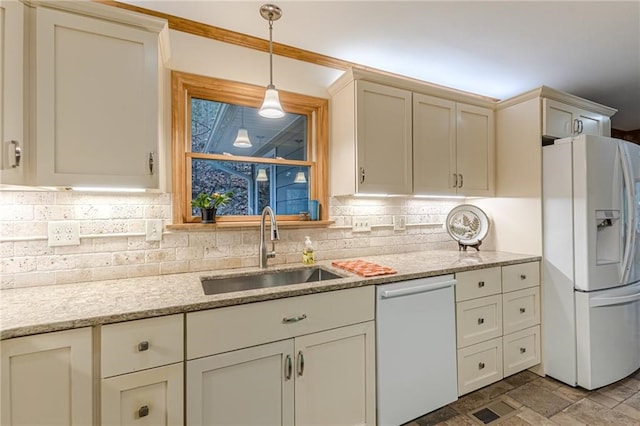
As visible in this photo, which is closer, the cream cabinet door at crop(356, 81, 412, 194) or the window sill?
the window sill

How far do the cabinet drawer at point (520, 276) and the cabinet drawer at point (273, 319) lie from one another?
117cm

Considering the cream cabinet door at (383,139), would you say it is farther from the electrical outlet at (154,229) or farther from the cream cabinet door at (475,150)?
the electrical outlet at (154,229)

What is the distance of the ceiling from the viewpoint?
5.74 ft

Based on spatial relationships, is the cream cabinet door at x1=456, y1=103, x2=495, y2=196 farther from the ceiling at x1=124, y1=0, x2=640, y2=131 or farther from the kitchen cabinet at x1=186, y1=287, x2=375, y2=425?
the kitchen cabinet at x1=186, y1=287, x2=375, y2=425

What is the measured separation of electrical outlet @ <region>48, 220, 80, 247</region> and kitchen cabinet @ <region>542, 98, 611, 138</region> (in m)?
3.20

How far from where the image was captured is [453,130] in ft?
7.89

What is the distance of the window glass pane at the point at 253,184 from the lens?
6.57ft

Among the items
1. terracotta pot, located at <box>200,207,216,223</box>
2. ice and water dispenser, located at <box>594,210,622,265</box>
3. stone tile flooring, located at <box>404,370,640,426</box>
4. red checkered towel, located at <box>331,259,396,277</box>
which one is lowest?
stone tile flooring, located at <box>404,370,640,426</box>

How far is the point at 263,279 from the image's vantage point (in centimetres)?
189

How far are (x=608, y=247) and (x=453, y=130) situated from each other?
1.43 metres

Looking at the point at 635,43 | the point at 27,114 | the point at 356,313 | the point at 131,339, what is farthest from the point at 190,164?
the point at 635,43

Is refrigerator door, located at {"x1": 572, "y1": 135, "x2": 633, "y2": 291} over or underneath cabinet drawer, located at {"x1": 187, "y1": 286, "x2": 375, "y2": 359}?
over

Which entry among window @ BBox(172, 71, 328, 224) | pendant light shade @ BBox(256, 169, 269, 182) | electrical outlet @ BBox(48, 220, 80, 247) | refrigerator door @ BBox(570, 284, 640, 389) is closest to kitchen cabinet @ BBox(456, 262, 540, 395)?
refrigerator door @ BBox(570, 284, 640, 389)

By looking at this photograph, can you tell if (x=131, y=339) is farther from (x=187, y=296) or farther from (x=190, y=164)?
(x=190, y=164)
